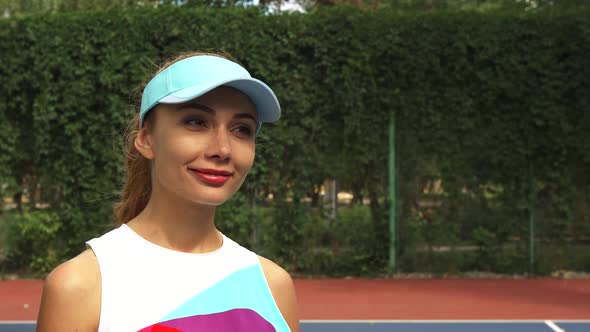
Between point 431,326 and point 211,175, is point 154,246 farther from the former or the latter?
point 431,326

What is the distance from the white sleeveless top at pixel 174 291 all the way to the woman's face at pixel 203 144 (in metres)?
0.14

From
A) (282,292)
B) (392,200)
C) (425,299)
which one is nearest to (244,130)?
(282,292)

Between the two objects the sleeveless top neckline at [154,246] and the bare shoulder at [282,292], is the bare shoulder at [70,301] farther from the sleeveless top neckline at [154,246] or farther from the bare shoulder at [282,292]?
the bare shoulder at [282,292]

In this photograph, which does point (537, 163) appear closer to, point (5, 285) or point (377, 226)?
point (377, 226)

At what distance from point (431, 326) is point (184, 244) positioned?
19.9 ft

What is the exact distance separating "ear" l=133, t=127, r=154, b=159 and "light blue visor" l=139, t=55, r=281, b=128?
4cm

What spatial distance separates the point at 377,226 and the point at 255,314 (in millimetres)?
9354

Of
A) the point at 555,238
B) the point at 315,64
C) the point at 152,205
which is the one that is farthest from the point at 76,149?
the point at 152,205

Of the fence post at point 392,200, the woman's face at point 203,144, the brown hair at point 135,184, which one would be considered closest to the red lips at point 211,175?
the woman's face at point 203,144

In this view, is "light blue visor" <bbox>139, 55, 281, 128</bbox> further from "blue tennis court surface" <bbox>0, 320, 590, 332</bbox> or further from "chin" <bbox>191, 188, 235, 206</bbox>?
"blue tennis court surface" <bbox>0, 320, 590, 332</bbox>

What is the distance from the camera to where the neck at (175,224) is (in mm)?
1539

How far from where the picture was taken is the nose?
148 cm

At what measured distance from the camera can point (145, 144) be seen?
1.57 meters

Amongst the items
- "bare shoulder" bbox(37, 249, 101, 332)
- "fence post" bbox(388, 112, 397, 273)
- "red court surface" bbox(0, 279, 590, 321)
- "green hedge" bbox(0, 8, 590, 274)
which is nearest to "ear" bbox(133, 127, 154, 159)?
"bare shoulder" bbox(37, 249, 101, 332)
